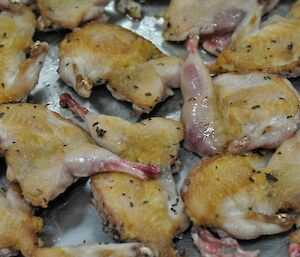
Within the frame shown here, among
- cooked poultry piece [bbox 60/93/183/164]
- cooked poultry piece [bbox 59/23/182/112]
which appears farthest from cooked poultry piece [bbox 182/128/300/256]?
cooked poultry piece [bbox 59/23/182/112]

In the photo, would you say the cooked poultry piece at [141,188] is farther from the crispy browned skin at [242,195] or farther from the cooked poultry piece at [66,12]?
the cooked poultry piece at [66,12]

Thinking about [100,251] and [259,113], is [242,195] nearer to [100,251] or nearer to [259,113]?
[259,113]

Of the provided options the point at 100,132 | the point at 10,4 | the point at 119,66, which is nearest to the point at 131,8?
the point at 119,66

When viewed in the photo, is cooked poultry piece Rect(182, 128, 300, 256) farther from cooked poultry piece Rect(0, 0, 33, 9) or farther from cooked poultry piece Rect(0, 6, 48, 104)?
cooked poultry piece Rect(0, 0, 33, 9)

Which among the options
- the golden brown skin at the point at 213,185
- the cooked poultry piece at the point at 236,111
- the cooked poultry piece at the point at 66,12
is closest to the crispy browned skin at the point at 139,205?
the golden brown skin at the point at 213,185

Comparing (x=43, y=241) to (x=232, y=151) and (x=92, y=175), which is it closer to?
(x=92, y=175)
